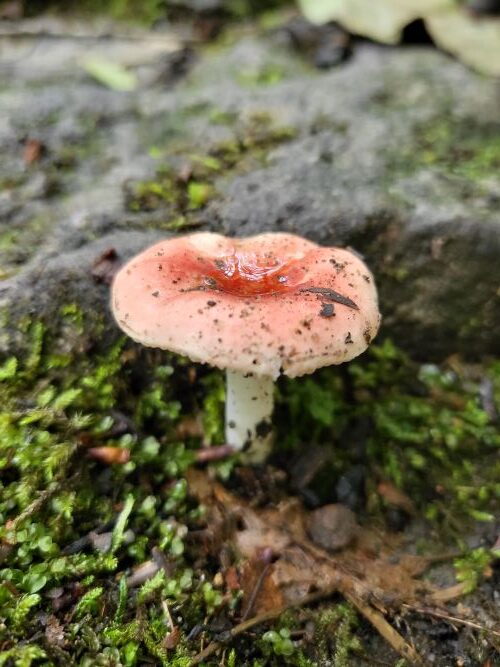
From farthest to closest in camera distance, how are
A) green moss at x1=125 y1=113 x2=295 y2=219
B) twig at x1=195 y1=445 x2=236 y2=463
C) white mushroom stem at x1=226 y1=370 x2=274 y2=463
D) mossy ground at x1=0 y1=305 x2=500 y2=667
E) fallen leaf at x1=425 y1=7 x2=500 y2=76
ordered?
1. fallen leaf at x1=425 y1=7 x2=500 y2=76
2. green moss at x1=125 y1=113 x2=295 y2=219
3. twig at x1=195 y1=445 x2=236 y2=463
4. white mushroom stem at x1=226 y1=370 x2=274 y2=463
5. mossy ground at x1=0 y1=305 x2=500 y2=667

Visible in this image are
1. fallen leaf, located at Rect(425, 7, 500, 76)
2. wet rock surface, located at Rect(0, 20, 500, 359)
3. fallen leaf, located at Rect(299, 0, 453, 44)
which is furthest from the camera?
fallen leaf, located at Rect(299, 0, 453, 44)

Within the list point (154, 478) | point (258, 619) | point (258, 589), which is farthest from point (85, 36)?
point (258, 619)

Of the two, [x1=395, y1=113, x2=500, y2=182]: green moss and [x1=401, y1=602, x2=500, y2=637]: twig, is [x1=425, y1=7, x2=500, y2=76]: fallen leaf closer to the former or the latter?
[x1=395, y1=113, x2=500, y2=182]: green moss

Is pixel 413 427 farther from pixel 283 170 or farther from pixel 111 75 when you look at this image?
pixel 111 75

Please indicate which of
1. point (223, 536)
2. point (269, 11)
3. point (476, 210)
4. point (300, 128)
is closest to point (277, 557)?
point (223, 536)

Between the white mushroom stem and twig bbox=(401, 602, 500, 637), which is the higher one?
the white mushroom stem

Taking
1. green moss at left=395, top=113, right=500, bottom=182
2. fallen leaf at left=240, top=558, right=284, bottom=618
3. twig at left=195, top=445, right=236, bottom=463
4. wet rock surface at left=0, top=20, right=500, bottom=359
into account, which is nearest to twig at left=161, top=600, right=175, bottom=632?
fallen leaf at left=240, top=558, right=284, bottom=618
